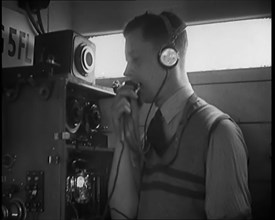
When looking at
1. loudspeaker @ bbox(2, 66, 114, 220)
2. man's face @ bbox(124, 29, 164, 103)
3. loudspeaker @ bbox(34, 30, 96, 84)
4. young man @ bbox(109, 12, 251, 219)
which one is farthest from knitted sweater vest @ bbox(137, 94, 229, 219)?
loudspeaker @ bbox(34, 30, 96, 84)

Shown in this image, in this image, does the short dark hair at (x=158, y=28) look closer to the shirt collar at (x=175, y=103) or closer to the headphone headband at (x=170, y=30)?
the headphone headband at (x=170, y=30)

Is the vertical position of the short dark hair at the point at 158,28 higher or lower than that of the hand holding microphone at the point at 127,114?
higher

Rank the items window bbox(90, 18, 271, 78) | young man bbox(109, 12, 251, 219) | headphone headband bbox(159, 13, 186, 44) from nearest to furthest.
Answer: young man bbox(109, 12, 251, 219) < headphone headband bbox(159, 13, 186, 44) < window bbox(90, 18, 271, 78)

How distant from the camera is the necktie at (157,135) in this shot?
0.95 meters

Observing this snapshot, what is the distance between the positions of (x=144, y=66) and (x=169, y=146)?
0.23m

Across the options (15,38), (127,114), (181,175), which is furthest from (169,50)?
(15,38)

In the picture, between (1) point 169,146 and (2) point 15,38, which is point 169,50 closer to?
(1) point 169,146

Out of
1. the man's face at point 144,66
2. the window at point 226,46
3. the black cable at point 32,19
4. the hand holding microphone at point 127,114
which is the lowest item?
the hand holding microphone at point 127,114

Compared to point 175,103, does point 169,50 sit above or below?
above

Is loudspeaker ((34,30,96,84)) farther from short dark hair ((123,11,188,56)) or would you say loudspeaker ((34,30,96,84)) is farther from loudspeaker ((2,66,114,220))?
short dark hair ((123,11,188,56))

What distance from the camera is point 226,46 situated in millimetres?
1153

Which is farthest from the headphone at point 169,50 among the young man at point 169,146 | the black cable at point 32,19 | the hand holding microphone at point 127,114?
the black cable at point 32,19

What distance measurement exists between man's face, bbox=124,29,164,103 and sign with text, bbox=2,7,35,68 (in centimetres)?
44

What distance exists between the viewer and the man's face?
992 mm
